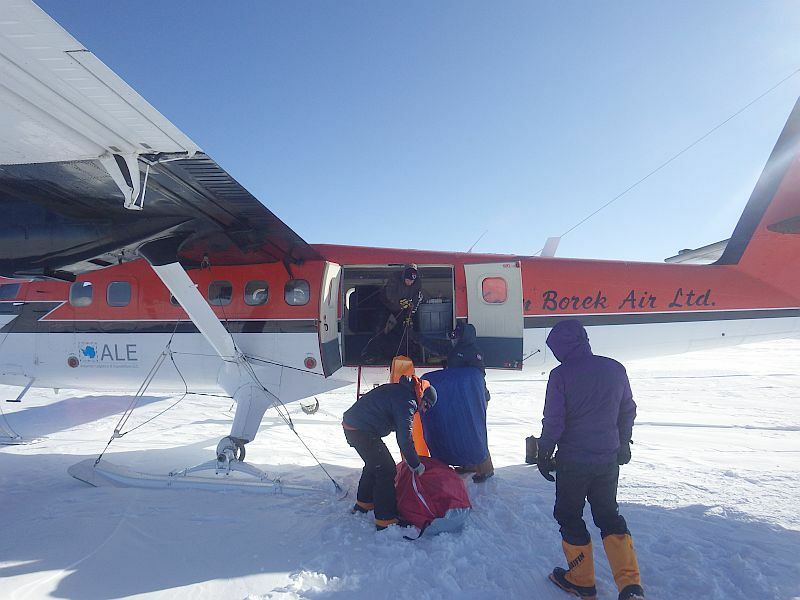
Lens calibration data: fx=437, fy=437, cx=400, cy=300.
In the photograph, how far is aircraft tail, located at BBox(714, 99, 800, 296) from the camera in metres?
5.84

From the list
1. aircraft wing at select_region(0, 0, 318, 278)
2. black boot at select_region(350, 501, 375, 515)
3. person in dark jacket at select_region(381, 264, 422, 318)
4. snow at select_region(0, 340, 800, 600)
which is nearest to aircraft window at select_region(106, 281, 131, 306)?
aircraft wing at select_region(0, 0, 318, 278)

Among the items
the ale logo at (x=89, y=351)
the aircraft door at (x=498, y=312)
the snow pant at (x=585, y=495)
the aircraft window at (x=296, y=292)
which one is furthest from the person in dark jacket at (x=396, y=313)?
the ale logo at (x=89, y=351)

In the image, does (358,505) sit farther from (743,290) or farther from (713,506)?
(743,290)

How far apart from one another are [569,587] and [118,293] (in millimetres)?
6565

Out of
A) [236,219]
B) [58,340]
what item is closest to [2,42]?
[236,219]

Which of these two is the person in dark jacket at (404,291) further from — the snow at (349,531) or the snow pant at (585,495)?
the snow pant at (585,495)

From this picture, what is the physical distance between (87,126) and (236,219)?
2.06 metres

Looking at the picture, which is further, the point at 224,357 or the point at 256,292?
the point at 256,292

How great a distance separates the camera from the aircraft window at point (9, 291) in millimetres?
6715

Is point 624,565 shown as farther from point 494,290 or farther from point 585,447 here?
point 494,290

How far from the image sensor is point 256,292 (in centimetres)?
612

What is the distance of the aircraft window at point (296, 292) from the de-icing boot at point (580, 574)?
429 cm

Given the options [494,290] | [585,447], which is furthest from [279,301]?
[585,447]

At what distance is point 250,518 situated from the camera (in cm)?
406
